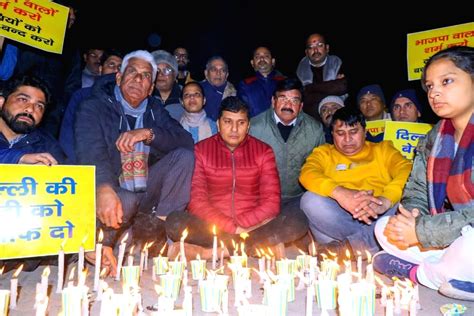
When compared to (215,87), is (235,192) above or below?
below

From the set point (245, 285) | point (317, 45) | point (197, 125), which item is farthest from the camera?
point (317, 45)

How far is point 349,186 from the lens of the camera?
212 inches

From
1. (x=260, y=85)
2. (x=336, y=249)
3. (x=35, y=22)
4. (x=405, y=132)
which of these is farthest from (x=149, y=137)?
(x=405, y=132)

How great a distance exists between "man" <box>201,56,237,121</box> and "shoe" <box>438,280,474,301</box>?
489 centimetres

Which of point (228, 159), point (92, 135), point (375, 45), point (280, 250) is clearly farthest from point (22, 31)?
point (375, 45)

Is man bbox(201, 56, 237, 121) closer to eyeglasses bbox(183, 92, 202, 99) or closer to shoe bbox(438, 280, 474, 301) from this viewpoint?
eyeglasses bbox(183, 92, 202, 99)

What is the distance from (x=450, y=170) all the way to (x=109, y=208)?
297 centimetres

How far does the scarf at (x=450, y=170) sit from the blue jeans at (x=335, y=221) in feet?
3.80

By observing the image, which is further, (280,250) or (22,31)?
(22,31)

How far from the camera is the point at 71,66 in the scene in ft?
24.0

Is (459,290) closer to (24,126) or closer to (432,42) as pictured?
(24,126)

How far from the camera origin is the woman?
3.42m

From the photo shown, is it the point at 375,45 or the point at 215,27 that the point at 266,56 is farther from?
the point at 215,27

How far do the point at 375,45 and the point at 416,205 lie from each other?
879cm
